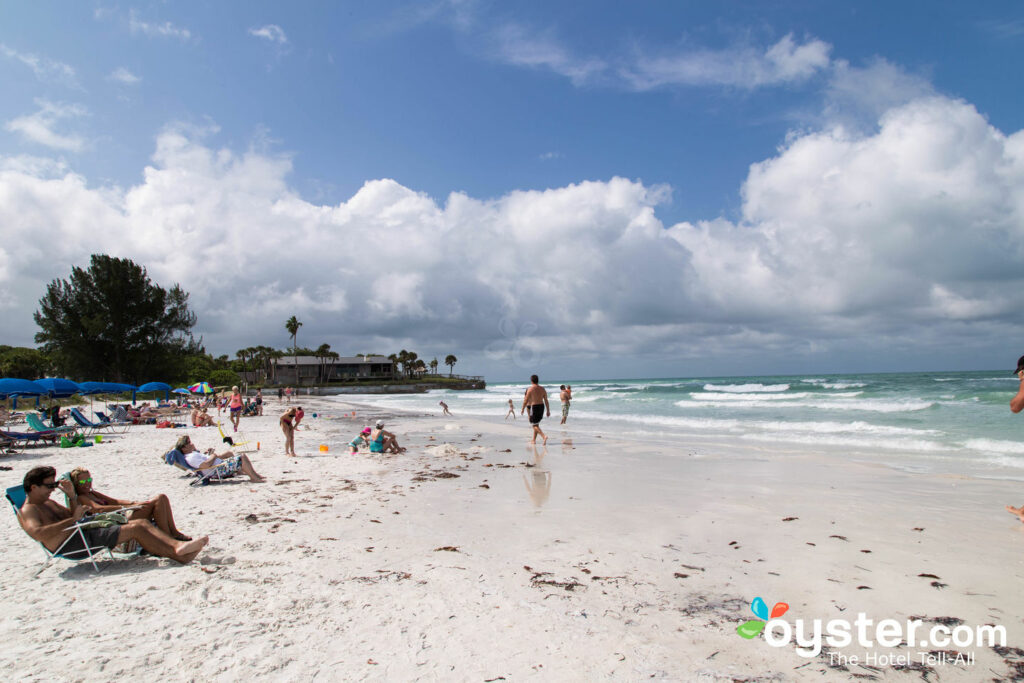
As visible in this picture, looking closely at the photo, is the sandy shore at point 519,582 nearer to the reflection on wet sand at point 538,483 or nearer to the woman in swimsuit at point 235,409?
the reflection on wet sand at point 538,483

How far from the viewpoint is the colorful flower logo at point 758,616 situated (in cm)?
379

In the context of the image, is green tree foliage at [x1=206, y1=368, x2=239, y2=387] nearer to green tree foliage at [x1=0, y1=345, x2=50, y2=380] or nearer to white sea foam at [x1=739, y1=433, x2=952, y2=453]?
green tree foliage at [x1=0, y1=345, x2=50, y2=380]

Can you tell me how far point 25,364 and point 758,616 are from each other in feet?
226

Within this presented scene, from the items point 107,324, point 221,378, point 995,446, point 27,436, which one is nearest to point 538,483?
point 995,446

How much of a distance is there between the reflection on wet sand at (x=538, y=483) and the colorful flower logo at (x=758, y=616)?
12.2ft

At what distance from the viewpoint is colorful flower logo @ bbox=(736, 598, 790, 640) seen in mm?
3789

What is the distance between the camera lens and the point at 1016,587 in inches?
180

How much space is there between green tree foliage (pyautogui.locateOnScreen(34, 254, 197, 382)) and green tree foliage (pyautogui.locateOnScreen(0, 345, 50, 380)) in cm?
1457

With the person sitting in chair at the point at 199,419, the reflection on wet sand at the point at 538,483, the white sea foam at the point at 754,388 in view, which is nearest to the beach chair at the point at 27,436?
the person sitting in chair at the point at 199,419

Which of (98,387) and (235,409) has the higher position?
(98,387)

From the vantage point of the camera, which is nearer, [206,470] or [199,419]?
[206,470]

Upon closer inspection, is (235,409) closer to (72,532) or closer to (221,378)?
(72,532)

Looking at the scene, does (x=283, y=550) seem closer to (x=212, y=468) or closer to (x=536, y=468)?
(x=212, y=468)

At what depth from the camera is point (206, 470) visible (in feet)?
29.5
